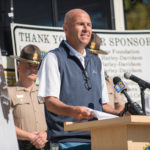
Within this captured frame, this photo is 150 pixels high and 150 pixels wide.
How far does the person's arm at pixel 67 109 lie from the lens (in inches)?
116

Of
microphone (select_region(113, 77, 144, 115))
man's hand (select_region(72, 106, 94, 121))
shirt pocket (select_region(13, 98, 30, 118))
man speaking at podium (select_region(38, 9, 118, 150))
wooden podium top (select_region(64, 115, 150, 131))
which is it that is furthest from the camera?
shirt pocket (select_region(13, 98, 30, 118))

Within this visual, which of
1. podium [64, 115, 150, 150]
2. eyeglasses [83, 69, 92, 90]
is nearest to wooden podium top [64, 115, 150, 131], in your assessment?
podium [64, 115, 150, 150]

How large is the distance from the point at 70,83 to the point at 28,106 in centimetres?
211

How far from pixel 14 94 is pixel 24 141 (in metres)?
0.61

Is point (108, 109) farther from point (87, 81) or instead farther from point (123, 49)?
point (123, 49)

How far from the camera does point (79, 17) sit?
3594 millimetres

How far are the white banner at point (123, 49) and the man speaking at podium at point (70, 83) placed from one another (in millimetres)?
2836

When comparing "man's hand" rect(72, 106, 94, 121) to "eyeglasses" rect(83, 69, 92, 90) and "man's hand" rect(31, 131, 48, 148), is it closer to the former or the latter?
"eyeglasses" rect(83, 69, 92, 90)

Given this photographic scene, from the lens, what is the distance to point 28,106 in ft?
17.9

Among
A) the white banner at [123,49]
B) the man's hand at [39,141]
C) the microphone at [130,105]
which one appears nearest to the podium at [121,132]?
the microphone at [130,105]

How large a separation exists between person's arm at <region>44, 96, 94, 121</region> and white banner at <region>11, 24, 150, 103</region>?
3.17 meters

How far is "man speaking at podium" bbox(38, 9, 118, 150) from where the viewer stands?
10.9 feet

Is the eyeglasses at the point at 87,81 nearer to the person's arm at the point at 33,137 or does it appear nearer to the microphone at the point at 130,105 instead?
the microphone at the point at 130,105

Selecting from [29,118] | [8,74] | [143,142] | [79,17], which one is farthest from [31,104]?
[143,142]
